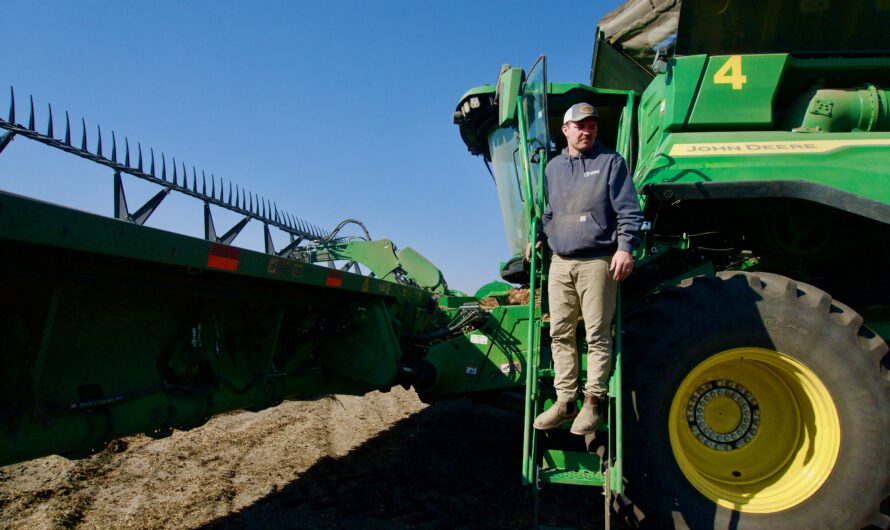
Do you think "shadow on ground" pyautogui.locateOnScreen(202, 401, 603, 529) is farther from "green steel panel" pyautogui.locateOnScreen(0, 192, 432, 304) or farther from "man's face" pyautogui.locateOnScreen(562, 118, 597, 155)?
"man's face" pyautogui.locateOnScreen(562, 118, 597, 155)

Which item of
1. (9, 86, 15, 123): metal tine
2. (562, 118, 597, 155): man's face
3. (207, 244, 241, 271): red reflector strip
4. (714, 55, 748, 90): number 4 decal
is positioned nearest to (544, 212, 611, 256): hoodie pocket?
(562, 118, 597, 155): man's face

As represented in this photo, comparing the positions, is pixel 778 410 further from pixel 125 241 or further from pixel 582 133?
pixel 125 241

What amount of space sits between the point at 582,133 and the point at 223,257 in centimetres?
179

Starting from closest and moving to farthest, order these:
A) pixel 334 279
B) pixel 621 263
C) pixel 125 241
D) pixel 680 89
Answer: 1. pixel 125 241
2. pixel 621 263
3. pixel 334 279
4. pixel 680 89

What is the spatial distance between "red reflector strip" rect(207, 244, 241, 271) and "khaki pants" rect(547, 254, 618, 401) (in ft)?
4.95

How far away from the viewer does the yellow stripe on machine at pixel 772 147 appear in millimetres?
3010

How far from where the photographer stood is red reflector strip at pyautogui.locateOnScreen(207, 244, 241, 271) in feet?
7.45

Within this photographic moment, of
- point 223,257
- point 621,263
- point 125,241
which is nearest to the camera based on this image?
point 125,241

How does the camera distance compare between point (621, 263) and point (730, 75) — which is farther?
point (730, 75)

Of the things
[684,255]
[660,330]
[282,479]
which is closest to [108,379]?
[282,479]

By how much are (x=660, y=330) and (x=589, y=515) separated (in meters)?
1.24

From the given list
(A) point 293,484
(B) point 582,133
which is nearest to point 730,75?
(B) point 582,133

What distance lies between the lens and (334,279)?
314 centimetres

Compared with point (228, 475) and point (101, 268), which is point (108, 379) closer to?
point (101, 268)
